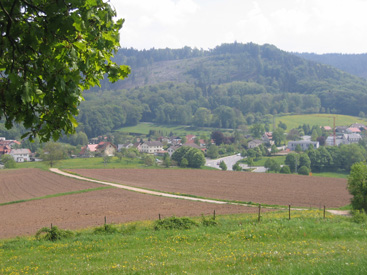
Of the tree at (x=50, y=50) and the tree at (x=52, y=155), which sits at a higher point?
the tree at (x=50, y=50)

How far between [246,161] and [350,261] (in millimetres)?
103227

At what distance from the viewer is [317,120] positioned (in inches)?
7077

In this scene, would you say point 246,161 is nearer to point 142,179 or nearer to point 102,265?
point 142,179

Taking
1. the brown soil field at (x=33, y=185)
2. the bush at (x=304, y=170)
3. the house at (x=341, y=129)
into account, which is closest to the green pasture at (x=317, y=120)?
the house at (x=341, y=129)

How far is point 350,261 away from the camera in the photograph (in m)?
9.39

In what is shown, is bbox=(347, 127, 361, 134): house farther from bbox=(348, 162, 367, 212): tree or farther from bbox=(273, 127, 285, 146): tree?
bbox=(348, 162, 367, 212): tree

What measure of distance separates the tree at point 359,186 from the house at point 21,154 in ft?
393

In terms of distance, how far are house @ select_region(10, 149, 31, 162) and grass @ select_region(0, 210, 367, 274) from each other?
122753mm

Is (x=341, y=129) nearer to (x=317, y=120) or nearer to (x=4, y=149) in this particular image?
(x=317, y=120)

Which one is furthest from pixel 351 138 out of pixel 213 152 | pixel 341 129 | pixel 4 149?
pixel 4 149

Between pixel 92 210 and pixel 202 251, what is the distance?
27.1 metres

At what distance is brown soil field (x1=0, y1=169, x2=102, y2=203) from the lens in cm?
5144

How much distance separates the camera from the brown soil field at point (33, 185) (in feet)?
169

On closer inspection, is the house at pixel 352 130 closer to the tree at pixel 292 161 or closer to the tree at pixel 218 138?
the tree at pixel 218 138
